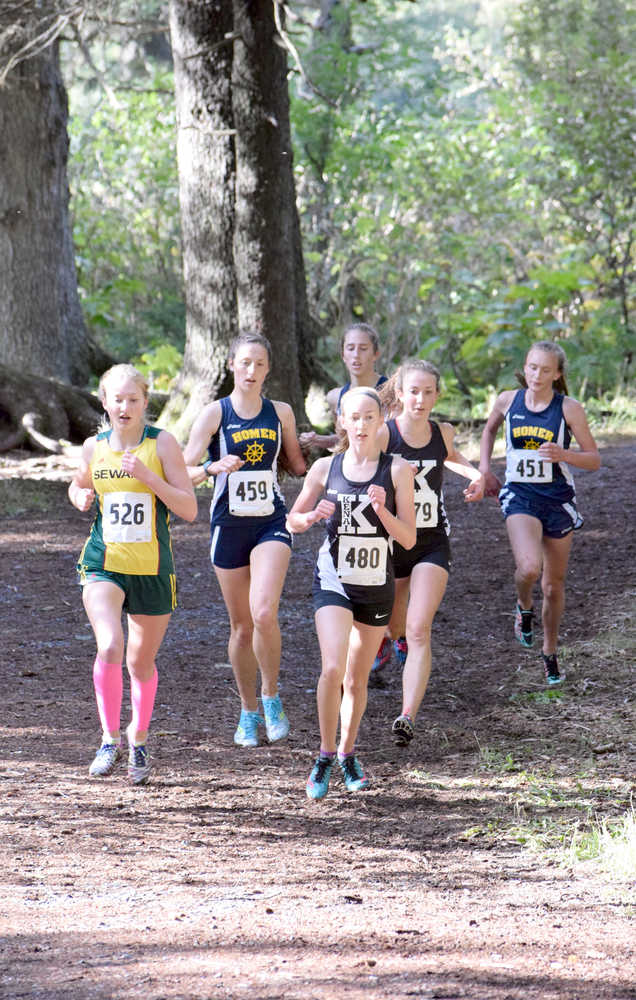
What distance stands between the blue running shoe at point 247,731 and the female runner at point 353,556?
707 mm

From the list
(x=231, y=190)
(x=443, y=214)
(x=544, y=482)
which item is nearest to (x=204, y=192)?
(x=231, y=190)

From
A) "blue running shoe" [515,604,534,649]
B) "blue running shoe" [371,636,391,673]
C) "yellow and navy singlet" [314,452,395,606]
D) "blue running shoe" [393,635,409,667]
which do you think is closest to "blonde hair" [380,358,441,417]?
"yellow and navy singlet" [314,452,395,606]

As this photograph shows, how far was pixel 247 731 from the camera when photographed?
19.7 ft

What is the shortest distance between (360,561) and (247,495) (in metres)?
0.88

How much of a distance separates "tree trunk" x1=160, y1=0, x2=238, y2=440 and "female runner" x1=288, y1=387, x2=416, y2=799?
7118 mm

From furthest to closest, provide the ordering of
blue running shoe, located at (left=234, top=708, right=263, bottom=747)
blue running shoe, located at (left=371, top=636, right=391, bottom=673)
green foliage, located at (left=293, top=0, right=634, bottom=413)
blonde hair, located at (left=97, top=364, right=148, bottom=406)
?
green foliage, located at (left=293, top=0, right=634, bottom=413) < blue running shoe, located at (left=371, top=636, right=391, bottom=673) < blue running shoe, located at (left=234, top=708, right=263, bottom=747) < blonde hair, located at (left=97, top=364, right=148, bottom=406)

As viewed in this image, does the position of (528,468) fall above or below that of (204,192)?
below

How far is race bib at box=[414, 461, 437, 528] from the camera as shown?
20.1ft

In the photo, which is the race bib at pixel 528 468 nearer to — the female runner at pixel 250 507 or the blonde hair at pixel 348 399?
the female runner at pixel 250 507

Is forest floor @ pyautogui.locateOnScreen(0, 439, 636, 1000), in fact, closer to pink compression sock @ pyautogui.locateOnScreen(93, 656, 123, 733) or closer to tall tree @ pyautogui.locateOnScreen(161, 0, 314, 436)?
pink compression sock @ pyautogui.locateOnScreen(93, 656, 123, 733)

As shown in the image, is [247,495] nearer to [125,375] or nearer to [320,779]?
[125,375]

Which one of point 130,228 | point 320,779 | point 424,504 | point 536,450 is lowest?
point 320,779

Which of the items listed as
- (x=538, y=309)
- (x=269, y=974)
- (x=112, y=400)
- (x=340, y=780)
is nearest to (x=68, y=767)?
(x=340, y=780)

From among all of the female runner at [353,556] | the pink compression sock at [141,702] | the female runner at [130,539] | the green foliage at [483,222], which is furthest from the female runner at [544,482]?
the green foliage at [483,222]
